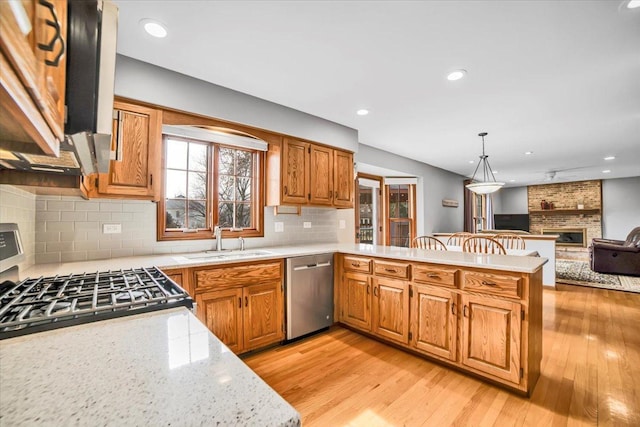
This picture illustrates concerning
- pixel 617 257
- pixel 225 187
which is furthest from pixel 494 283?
pixel 617 257

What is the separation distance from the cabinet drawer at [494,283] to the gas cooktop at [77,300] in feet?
6.27

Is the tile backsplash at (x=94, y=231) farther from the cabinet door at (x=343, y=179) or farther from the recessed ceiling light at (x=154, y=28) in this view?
the cabinet door at (x=343, y=179)

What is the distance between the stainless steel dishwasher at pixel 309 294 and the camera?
2.68 metres

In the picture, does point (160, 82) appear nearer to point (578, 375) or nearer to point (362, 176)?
point (362, 176)

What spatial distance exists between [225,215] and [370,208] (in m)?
3.19

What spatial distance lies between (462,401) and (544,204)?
34.3 feet

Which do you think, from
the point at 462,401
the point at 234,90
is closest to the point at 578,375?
the point at 462,401

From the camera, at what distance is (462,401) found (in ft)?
6.20

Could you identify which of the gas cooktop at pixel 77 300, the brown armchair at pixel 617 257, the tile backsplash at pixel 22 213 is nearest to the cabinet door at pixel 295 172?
the gas cooktop at pixel 77 300

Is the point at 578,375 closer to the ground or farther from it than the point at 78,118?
closer to the ground

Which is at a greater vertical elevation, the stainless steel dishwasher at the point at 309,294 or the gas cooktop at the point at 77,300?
the gas cooktop at the point at 77,300

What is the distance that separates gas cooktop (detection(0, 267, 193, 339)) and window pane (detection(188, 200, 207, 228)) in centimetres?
134

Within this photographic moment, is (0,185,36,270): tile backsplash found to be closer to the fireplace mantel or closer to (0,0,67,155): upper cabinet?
(0,0,67,155): upper cabinet

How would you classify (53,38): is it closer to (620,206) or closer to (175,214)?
(175,214)
